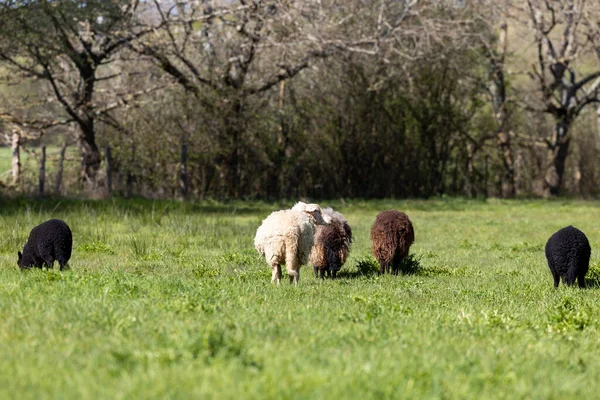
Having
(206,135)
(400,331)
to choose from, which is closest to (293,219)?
(400,331)

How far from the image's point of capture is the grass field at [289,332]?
4.21 m

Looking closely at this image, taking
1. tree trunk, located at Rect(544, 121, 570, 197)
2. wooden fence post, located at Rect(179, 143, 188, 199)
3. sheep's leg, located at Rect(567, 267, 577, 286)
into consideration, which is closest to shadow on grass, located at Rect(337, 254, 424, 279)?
sheep's leg, located at Rect(567, 267, 577, 286)

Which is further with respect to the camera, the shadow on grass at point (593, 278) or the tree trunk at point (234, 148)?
the tree trunk at point (234, 148)

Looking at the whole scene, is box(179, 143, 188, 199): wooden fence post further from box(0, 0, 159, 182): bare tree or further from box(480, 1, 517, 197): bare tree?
box(480, 1, 517, 197): bare tree

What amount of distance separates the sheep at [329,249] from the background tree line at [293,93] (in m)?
13.8

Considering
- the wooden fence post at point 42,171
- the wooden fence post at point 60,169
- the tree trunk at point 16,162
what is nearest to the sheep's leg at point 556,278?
the wooden fence post at point 42,171

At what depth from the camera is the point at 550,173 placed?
32.8 metres

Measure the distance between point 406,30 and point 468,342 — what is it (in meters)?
19.9

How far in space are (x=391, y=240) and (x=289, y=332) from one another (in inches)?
200

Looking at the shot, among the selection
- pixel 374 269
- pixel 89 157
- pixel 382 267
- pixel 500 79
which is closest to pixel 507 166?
pixel 500 79

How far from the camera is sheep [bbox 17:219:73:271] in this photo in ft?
30.7

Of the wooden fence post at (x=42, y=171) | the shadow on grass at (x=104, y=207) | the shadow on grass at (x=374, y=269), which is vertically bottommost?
the shadow on grass at (x=374, y=269)

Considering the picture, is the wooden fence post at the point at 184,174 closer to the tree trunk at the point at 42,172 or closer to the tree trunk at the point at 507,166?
the tree trunk at the point at 42,172

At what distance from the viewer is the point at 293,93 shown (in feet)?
93.8
